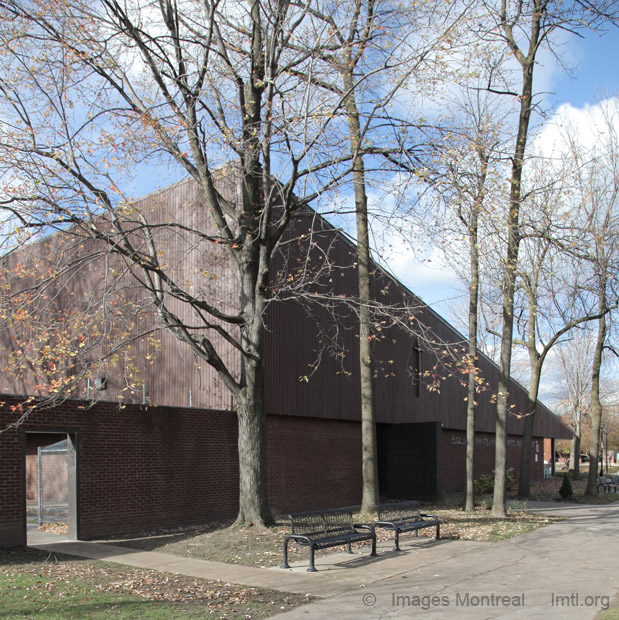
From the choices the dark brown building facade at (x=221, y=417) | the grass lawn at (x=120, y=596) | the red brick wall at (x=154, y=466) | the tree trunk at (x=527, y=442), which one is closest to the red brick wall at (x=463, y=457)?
the dark brown building facade at (x=221, y=417)

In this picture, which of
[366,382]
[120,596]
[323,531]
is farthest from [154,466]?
[120,596]

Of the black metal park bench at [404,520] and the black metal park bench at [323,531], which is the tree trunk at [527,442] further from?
the black metal park bench at [323,531]

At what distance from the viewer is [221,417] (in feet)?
56.3

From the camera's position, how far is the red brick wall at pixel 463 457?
29.1 metres

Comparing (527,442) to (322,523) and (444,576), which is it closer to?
(322,523)

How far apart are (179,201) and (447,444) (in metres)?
17.0

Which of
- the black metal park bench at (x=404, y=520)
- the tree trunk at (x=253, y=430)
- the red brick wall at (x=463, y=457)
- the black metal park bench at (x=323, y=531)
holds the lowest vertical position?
the red brick wall at (x=463, y=457)

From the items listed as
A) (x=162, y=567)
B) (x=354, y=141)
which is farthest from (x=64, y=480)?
(x=354, y=141)

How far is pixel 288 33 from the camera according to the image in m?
13.0

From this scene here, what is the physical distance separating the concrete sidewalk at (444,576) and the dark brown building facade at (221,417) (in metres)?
1.75

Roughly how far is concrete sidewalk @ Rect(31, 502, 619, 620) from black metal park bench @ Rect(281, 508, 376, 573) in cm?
33

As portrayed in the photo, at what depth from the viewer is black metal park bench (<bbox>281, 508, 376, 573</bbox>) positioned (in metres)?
10.1

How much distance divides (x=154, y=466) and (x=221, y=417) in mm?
2455

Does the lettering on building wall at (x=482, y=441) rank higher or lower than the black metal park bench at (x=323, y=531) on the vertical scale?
lower
